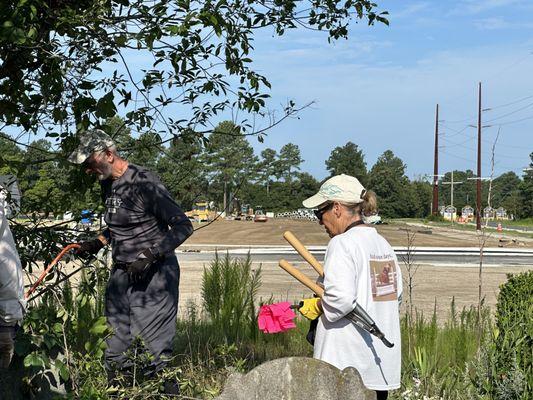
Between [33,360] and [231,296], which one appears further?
[231,296]

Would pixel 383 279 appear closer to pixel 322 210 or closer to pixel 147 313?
pixel 322 210

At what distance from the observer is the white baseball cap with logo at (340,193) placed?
320cm

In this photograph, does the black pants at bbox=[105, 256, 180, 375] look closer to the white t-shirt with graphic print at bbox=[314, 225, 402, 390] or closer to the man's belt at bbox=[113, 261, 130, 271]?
the man's belt at bbox=[113, 261, 130, 271]

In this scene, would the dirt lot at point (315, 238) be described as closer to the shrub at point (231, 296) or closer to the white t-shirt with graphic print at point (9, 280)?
the shrub at point (231, 296)

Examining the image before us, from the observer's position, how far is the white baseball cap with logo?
10.5 ft

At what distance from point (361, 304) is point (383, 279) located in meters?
0.17

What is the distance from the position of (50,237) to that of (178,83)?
127cm

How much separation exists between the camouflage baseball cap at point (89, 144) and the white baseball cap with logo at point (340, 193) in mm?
1219

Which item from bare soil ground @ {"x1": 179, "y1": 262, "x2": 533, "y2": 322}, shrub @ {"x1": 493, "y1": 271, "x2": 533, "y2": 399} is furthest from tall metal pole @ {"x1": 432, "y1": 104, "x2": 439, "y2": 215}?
shrub @ {"x1": 493, "y1": 271, "x2": 533, "y2": 399}

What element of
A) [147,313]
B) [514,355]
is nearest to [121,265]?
[147,313]

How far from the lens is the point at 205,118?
184 inches

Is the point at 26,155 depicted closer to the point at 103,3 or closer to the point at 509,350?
the point at 103,3

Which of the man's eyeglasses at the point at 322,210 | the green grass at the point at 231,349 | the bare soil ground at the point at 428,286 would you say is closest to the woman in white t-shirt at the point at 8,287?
the green grass at the point at 231,349

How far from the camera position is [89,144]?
12.6 ft
